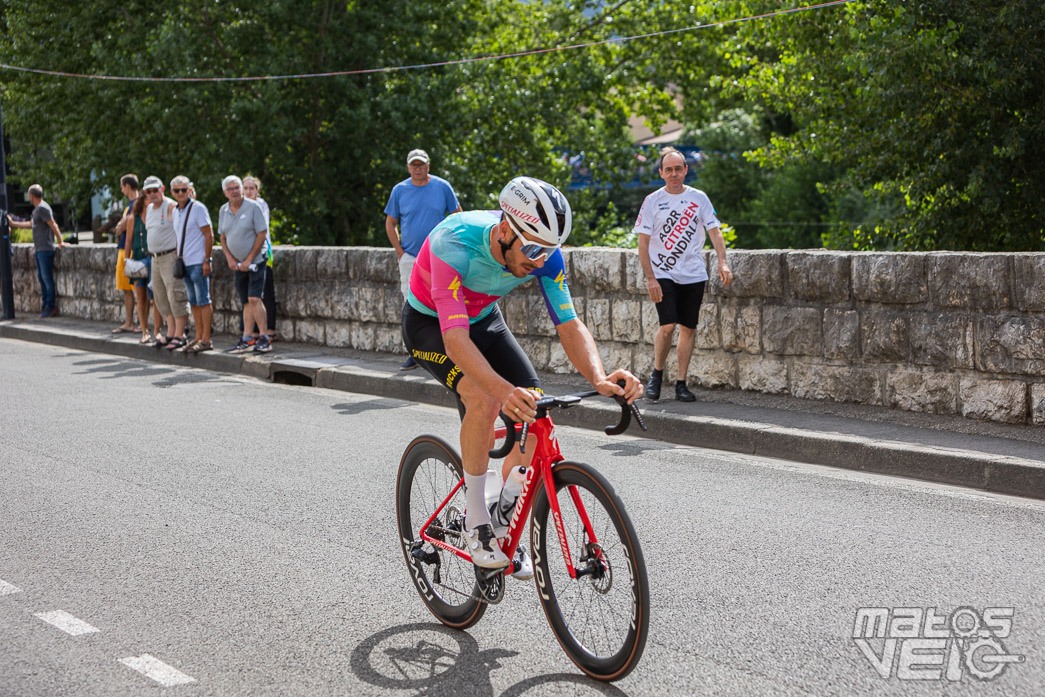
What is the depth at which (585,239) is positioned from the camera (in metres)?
24.3

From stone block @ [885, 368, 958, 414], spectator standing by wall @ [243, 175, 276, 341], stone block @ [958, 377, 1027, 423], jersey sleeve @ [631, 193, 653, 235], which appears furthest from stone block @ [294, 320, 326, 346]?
stone block @ [958, 377, 1027, 423]

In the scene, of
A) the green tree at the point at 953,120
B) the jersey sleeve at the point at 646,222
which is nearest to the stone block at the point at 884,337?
the jersey sleeve at the point at 646,222

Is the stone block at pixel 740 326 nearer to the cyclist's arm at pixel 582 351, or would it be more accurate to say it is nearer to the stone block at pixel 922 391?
the stone block at pixel 922 391

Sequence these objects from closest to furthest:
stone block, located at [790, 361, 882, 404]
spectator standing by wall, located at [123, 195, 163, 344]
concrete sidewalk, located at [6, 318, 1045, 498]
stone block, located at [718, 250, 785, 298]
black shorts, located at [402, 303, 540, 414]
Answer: black shorts, located at [402, 303, 540, 414] < concrete sidewalk, located at [6, 318, 1045, 498] < stone block, located at [790, 361, 882, 404] < stone block, located at [718, 250, 785, 298] < spectator standing by wall, located at [123, 195, 163, 344]

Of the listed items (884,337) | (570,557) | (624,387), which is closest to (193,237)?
(884,337)

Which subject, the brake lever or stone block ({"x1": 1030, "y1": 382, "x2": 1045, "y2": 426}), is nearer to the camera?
the brake lever

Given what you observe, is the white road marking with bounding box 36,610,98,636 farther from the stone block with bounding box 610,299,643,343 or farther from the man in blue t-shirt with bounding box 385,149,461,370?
the man in blue t-shirt with bounding box 385,149,461,370

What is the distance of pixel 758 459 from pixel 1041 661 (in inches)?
146

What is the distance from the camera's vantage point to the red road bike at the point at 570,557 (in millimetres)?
3717

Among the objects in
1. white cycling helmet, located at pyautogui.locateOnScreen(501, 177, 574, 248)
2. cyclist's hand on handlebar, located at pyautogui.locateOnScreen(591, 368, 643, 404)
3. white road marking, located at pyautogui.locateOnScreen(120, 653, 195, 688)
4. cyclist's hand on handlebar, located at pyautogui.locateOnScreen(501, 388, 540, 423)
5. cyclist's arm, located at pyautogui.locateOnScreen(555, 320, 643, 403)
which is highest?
white cycling helmet, located at pyautogui.locateOnScreen(501, 177, 574, 248)

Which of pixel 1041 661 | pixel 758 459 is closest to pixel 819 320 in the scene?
pixel 758 459

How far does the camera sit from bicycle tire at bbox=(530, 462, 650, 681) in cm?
368

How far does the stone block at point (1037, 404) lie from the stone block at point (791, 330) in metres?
1.61

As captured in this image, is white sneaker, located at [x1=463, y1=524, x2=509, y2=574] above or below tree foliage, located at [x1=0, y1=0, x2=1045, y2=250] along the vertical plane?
below
